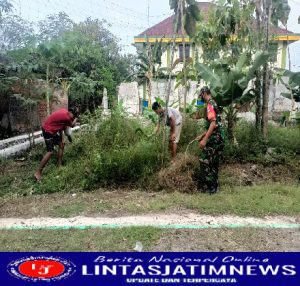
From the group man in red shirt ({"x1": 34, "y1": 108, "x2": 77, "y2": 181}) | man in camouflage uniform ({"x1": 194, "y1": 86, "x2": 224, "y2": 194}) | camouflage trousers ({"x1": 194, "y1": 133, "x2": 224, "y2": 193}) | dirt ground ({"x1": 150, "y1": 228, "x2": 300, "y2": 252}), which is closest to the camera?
dirt ground ({"x1": 150, "y1": 228, "x2": 300, "y2": 252})

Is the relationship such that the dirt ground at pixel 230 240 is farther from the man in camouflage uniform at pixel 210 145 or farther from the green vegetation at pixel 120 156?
the green vegetation at pixel 120 156

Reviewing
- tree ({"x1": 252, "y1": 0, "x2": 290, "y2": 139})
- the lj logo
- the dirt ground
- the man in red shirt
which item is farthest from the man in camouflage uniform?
the lj logo

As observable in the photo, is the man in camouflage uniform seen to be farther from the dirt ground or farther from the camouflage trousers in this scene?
the dirt ground

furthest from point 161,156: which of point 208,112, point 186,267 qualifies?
point 186,267

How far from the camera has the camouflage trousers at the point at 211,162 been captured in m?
5.77

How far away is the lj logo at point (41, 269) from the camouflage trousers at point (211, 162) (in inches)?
132

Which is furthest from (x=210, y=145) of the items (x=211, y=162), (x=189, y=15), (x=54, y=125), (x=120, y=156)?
(x=189, y=15)

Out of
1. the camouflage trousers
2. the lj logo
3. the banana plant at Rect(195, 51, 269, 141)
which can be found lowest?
the lj logo

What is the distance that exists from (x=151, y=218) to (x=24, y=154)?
188 inches

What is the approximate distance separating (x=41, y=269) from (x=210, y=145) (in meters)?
3.58

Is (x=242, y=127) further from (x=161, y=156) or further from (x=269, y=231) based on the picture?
(x=269, y=231)

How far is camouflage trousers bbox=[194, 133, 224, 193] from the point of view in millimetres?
5773

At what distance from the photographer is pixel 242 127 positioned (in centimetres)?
836

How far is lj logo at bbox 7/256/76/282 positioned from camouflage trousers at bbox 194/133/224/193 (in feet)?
11.0
